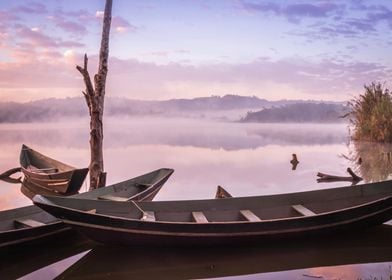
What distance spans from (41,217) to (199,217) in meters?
2.54

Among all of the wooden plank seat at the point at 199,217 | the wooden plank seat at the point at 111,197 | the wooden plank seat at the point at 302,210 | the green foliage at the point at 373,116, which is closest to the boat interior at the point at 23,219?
the wooden plank seat at the point at 111,197

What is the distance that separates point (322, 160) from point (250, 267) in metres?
13.6

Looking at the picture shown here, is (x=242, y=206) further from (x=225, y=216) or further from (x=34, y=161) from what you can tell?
(x=34, y=161)

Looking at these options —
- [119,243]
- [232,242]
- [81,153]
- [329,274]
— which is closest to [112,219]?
[119,243]

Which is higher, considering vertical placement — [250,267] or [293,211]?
[293,211]

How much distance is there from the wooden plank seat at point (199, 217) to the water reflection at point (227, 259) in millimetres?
413

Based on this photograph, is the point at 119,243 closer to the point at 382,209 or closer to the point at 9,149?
the point at 382,209

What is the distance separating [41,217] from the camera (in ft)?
24.5

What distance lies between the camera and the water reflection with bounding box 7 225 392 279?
6199 millimetres

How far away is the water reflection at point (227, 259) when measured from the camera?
620cm

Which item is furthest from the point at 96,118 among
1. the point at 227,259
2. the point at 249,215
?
the point at 227,259

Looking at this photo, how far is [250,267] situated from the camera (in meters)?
6.36

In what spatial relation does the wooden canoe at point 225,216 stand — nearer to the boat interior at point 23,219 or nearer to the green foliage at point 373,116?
the boat interior at point 23,219

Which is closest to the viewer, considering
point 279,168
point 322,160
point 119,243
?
point 119,243
